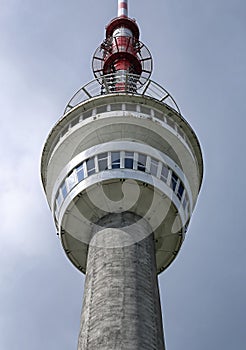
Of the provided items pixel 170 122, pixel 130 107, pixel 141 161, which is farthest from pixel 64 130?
pixel 170 122

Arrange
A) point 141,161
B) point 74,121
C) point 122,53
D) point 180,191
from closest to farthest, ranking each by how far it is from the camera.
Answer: point 141,161, point 180,191, point 74,121, point 122,53

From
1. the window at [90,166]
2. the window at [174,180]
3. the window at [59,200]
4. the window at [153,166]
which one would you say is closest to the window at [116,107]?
the window at [90,166]

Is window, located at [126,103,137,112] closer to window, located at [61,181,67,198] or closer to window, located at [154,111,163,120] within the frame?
window, located at [154,111,163,120]

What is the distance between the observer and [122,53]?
34094 millimetres

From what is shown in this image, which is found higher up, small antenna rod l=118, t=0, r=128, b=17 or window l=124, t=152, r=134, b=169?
small antenna rod l=118, t=0, r=128, b=17

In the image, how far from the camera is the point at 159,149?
1001 inches

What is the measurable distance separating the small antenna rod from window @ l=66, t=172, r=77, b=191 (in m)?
17.2

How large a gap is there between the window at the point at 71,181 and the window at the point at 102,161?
130cm

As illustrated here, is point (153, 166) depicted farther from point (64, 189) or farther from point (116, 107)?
point (64, 189)

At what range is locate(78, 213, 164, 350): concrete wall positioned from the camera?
18.4m

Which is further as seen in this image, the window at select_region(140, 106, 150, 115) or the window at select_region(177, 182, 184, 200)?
the window at select_region(140, 106, 150, 115)

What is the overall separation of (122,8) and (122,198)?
19412 mm

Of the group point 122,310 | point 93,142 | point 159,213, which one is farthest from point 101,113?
point 122,310

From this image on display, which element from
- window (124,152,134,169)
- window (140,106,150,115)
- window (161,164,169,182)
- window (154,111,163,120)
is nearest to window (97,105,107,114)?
window (140,106,150,115)
